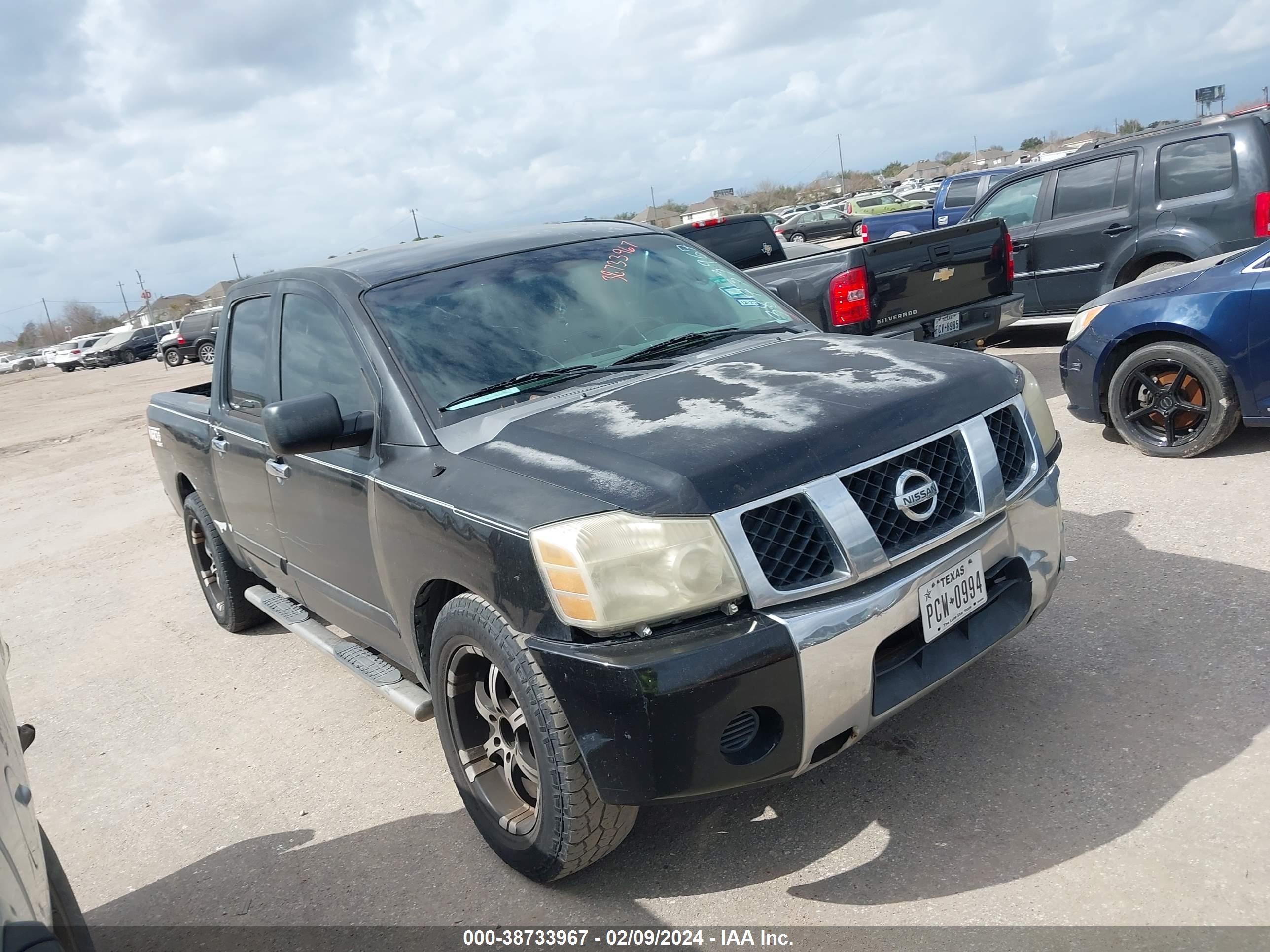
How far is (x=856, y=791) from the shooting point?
327 cm

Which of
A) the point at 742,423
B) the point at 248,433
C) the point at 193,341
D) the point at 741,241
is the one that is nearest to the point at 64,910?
the point at 742,423

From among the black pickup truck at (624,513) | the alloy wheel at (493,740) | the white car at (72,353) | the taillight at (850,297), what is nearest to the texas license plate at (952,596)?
the black pickup truck at (624,513)

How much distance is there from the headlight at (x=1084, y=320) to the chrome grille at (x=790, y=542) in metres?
4.26

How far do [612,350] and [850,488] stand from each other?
1.25 m

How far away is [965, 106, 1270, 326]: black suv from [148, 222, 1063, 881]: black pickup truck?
5.47m

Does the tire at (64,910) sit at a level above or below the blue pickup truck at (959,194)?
below

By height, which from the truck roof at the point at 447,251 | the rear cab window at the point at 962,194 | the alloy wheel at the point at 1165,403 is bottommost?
the alloy wheel at the point at 1165,403

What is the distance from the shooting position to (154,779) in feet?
14.0

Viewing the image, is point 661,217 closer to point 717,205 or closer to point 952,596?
point 717,205

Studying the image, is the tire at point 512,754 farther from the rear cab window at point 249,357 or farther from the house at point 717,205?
the house at point 717,205

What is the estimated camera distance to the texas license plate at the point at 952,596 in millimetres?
2773

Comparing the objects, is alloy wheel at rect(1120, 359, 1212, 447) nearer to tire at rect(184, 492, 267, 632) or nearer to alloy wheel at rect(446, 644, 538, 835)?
alloy wheel at rect(446, 644, 538, 835)

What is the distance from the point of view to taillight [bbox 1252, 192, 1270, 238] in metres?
7.64

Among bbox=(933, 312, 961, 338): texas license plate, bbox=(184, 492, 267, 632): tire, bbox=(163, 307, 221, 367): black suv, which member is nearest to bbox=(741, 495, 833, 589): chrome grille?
bbox=(184, 492, 267, 632): tire
